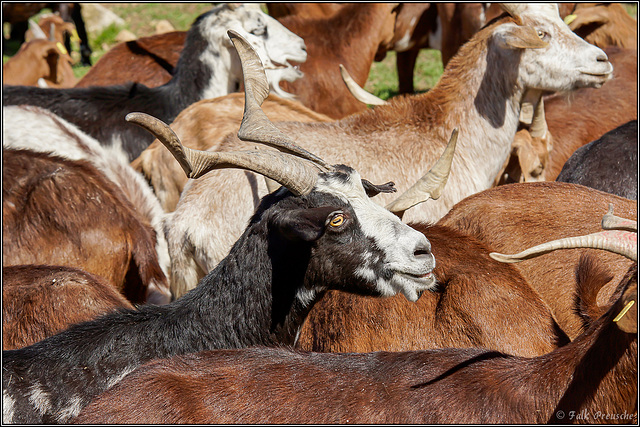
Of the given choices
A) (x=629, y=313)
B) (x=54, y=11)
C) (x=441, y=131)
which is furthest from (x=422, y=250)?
(x=54, y=11)

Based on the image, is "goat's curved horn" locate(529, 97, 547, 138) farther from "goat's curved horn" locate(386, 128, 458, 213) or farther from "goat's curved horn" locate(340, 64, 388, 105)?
"goat's curved horn" locate(386, 128, 458, 213)

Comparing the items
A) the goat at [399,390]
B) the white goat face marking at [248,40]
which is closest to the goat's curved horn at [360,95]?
the white goat face marking at [248,40]

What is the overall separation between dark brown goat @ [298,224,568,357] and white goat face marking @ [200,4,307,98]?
3.41 meters

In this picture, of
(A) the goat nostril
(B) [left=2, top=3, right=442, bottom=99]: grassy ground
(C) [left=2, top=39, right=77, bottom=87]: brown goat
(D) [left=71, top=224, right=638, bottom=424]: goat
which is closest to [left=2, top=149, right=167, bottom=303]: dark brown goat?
(D) [left=71, top=224, right=638, bottom=424]: goat

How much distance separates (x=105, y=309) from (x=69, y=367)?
708 millimetres

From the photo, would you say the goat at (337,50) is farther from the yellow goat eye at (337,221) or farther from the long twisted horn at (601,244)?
the long twisted horn at (601,244)

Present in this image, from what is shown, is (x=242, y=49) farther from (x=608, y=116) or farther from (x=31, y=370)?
(x=608, y=116)

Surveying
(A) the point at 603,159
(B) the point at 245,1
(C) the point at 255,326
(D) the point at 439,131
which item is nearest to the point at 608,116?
(A) the point at 603,159

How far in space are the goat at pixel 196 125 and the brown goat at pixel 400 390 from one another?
9.54 feet

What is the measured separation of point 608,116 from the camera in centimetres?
657

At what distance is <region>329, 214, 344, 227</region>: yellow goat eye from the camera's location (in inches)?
124

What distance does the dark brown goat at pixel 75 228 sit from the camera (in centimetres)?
461

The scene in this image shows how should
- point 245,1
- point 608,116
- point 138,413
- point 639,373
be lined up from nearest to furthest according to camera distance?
point 639,373 < point 138,413 < point 608,116 < point 245,1

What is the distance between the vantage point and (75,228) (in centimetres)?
463
